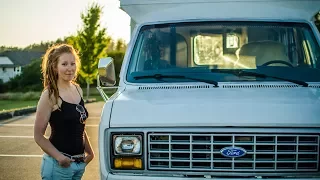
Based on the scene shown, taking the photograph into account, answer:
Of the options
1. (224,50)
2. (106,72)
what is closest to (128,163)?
(106,72)

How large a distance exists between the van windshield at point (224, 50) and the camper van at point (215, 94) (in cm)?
1

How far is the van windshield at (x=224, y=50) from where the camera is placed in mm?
4867

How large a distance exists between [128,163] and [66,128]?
0.59 m

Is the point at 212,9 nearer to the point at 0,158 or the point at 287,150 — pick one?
the point at 287,150

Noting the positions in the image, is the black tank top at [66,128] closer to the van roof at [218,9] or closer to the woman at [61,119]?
the woman at [61,119]

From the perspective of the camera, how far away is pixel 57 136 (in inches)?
164

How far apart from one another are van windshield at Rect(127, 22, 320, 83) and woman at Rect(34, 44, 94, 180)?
79 cm

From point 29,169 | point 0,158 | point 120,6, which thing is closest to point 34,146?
point 0,158

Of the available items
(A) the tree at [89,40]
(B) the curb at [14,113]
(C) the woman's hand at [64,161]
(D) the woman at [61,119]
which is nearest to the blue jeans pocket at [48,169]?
(D) the woman at [61,119]

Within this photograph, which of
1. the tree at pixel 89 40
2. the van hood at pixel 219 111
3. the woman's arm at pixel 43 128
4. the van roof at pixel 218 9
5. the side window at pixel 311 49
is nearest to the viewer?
the van hood at pixel 219 111

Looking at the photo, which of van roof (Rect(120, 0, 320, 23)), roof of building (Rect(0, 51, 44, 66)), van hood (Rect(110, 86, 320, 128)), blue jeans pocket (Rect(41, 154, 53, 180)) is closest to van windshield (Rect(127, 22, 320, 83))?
van roof (Rect(120, 0, 320, 23))

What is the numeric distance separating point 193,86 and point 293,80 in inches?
34.5

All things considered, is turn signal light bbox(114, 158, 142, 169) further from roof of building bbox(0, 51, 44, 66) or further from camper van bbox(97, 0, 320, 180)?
roof of building bbox(0, 51, 44, 66)

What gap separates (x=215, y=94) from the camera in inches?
168
